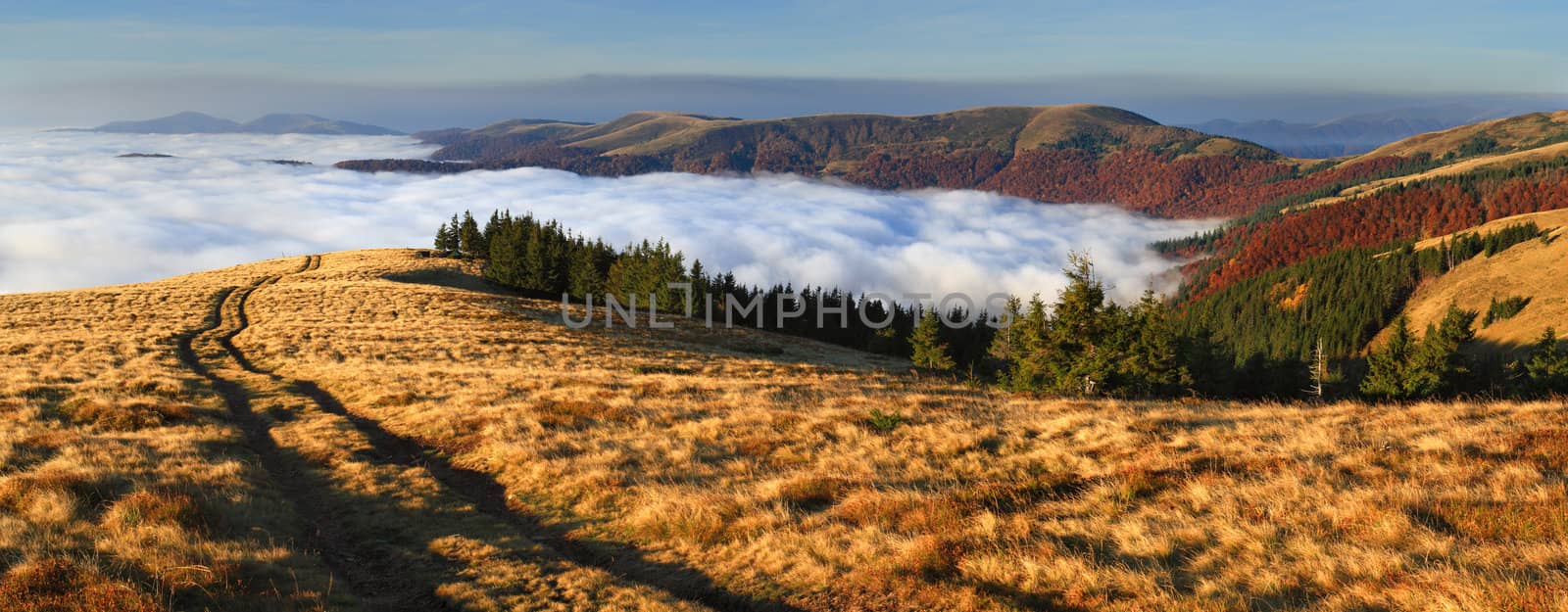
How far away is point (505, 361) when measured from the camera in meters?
35.0

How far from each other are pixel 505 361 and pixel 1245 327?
21158 centimetres

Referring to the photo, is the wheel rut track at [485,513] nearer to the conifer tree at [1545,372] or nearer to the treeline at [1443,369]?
the conifer tree at [1545,372]

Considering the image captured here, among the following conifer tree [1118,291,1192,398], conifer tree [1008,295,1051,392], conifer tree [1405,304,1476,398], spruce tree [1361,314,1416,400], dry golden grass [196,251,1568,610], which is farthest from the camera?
spruce tree [1361,314,1416,400]

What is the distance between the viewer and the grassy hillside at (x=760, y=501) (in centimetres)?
782

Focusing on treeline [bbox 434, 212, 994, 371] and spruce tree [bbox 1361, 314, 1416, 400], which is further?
treeline [bbox 434, 212, 994, 371]

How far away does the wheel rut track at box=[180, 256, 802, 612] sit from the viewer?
29.4ft

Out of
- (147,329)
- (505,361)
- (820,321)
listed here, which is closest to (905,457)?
(505,361)

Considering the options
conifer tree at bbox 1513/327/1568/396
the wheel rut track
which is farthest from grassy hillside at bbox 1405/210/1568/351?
the wheel rut track

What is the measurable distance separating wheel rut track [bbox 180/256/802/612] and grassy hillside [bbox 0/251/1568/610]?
0.23 feet

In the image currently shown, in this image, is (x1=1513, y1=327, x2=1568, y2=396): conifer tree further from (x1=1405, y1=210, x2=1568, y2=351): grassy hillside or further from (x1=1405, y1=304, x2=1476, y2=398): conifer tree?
(x1=1405, y1=210, x2=1568, y2=351): grassy hillside

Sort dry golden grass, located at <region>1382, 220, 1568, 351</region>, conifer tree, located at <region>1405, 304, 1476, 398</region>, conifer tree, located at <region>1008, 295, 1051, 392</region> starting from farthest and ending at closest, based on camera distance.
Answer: dry golden grass, located at <region>1382, 220, 1568, 351</region> < conifer tree, located at <region>1405, 304, 1476, 398</region> < conifer tree, located at <region>1008, 295, 1051, 392</region>

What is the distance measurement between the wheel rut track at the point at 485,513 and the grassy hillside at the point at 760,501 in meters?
0.07

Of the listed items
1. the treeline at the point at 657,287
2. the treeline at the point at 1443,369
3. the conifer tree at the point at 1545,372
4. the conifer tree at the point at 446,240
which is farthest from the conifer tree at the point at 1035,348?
the conifer tree at the point at 446,240

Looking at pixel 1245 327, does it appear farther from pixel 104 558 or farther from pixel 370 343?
pixel 104 558
